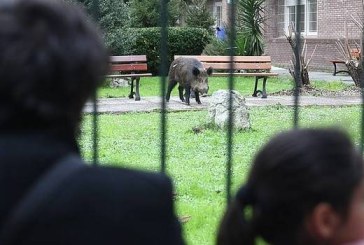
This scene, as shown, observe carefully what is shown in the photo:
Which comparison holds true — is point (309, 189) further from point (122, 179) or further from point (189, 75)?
point (189, 75)

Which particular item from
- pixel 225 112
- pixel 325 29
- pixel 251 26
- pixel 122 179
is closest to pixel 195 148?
pixel 225 112

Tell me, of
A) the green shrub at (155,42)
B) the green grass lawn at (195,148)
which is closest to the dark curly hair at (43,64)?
the green grass lawn at (195,148)

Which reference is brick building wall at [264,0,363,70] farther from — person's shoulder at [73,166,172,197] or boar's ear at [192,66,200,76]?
person's shoulder at [73,166,172,197]

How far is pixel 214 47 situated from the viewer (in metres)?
21.0

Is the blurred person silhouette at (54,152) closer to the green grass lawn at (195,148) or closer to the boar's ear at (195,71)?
the green grass lawn at (195,148)

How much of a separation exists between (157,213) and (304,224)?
0.39m

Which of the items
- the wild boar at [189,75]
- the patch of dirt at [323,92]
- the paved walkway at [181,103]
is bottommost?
the paved walkway at [181,103]

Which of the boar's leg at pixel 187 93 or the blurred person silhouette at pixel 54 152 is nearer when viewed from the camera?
the blurred person silhouette at pixel 54 152

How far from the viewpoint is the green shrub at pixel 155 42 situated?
18138 millimetres

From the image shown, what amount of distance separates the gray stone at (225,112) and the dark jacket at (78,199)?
7597 mm

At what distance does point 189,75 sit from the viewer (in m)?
12.5

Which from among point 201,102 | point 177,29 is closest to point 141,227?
point 201,102

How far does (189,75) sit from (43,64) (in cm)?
1124

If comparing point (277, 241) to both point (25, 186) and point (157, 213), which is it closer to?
point (157, 213)
